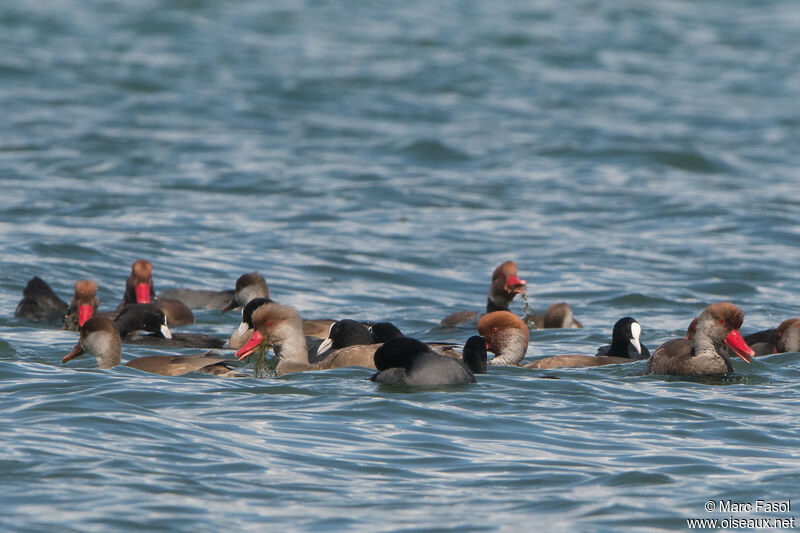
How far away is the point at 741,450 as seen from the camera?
8414 millimetres

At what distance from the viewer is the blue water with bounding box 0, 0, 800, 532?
757 cm

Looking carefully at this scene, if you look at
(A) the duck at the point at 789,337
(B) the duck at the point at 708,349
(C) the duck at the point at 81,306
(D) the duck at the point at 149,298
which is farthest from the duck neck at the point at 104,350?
(A) the duck at the point at 789,337

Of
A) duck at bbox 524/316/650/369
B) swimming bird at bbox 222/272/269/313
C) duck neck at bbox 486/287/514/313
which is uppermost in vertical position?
swimming bird at bbox 222/272/269/313

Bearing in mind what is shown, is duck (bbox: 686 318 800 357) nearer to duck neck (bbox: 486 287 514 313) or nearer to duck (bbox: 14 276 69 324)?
duck neck (bbox: 486 287 514 313)

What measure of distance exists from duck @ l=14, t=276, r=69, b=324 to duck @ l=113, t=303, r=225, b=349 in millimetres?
1302

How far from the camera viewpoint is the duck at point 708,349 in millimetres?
10508

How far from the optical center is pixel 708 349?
34.6ft

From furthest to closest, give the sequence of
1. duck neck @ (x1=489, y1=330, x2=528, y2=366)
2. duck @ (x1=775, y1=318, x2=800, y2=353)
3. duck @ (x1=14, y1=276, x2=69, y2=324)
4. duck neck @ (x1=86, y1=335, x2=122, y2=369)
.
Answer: duck @ (x1=14, y1=276, x2=69, y2=324)
duck @ (x1=775, y1=318, x2=800, y2=353)
duck neck @ (x1=489, y1=330, x2=528, y2=366)
duck neck @ (x1=86, y1=335, x2=122, y2=369)

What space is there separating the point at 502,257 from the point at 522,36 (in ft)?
76.6

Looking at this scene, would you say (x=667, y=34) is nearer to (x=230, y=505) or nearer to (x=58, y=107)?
(x=58, y=107)

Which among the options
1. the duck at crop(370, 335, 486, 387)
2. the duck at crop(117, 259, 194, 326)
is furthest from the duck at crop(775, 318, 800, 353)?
the duck at crop(117, 259, 194, 326)

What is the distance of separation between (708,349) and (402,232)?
10140 mm

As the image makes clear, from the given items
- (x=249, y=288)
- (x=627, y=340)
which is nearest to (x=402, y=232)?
(x=249, y=288)

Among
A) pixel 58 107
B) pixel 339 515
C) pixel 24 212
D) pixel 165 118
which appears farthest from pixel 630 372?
pixel 58 107
